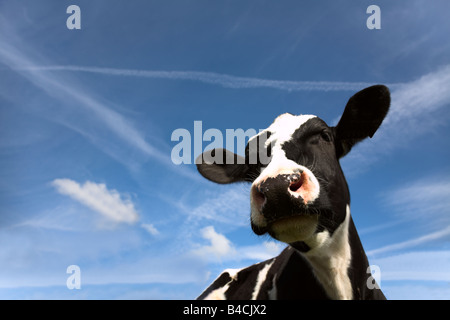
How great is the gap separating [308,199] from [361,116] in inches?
86.9

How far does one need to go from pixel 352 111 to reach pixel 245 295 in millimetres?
3373

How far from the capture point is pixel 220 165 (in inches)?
247

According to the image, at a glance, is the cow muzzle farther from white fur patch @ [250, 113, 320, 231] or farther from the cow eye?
the cow eye

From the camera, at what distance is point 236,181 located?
6.18m

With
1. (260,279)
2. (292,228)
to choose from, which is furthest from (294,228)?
(260,279)

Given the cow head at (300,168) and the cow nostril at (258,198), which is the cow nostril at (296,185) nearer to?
the cow head at (300,168)

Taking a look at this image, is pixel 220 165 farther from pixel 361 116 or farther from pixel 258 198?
pixel 258 198

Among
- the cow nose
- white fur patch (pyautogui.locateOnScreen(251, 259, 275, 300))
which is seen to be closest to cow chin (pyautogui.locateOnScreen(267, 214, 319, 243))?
the cow nose

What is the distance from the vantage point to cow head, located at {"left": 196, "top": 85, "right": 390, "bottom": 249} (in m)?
3.79
